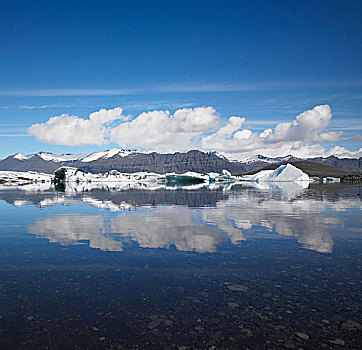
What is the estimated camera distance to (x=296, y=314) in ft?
20.6

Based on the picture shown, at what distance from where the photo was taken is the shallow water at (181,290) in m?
5.49

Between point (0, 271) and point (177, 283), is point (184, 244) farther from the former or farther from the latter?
point (0, 271)

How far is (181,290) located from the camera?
7.51 metres

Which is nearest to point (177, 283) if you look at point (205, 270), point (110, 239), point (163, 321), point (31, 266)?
point (205, 270)

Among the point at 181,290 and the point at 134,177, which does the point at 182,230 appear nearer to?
the point at 181,290

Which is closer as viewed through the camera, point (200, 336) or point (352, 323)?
point (200, 336)

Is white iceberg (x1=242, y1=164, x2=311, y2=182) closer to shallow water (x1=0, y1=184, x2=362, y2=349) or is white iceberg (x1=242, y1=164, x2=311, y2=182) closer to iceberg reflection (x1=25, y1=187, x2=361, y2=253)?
iceberg reflection (x1=25, y1=187, x2=361, y2=253)

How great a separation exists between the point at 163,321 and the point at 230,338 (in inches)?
52.5

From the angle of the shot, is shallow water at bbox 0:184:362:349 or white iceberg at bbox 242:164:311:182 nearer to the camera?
shallow water at bbox 0:184:362:349

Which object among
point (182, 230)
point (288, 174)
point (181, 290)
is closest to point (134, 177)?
point (288, 174)

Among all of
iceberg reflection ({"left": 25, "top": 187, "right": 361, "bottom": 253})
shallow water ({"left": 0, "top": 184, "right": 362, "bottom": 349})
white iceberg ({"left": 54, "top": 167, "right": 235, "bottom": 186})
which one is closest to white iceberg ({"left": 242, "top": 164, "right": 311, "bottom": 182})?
white iceberg ({"left": 54, "top": 167, "right": 235, "bottom": 186})

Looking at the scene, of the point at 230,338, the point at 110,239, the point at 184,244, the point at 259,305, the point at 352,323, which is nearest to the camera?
the point at 230,338

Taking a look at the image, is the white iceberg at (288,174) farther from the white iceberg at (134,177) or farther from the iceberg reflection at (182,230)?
the iceberg reflection at (182,230)

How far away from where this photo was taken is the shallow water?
5492 millimetres
